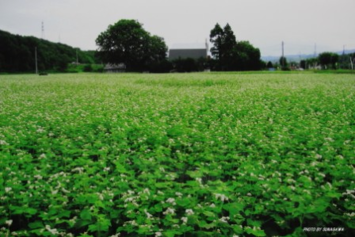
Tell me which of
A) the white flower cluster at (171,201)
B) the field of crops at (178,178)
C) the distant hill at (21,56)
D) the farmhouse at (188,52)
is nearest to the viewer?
the field of crops at (178,178)

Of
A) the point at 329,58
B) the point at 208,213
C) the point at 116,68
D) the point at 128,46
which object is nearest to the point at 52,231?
the point at 208,213

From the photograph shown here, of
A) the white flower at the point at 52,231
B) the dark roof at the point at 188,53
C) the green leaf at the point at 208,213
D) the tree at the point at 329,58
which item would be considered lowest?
the white flower at the point at 52,231

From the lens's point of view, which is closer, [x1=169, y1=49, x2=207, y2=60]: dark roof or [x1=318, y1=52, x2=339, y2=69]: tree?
[x1=318, y1=52, x2=339, y2=69]: tree

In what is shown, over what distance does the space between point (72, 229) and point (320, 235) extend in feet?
12.0

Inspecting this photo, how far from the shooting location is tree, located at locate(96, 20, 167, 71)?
8138cm

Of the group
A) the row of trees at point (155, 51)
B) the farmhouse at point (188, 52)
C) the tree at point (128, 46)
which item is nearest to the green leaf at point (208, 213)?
the row of trees at point (155, 51)

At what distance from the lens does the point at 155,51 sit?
272 feet

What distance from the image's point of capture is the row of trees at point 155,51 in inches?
2896

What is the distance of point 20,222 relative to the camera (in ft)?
14.5

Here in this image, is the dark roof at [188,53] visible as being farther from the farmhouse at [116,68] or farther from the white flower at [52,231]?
the white flower at [52,231]

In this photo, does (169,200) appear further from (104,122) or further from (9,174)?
(104,122)

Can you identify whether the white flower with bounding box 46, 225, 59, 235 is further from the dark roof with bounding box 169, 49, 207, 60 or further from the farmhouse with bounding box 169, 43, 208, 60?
the dark roof with bounding box 169, 49, 207, 60

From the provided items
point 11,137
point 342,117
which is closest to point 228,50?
point 342,117

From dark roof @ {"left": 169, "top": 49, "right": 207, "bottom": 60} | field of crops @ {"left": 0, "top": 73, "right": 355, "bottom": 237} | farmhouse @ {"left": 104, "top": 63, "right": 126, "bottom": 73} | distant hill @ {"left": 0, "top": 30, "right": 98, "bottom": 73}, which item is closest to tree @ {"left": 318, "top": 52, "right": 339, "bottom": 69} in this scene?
dark roof @ {"left": 169, "top": 49, "right": 207, "bottom": 60}
